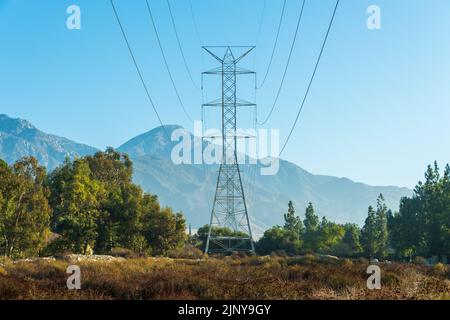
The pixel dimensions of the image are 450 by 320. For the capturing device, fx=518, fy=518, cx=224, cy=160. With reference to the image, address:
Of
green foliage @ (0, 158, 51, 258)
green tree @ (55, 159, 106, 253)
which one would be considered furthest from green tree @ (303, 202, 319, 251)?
green foliage @ (0, 158, 51, 258)

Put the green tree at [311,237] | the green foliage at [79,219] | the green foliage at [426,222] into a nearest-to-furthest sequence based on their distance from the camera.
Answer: the green foliage at [79,219] < the green foliage at [426,222] < the green tree at [311,237]

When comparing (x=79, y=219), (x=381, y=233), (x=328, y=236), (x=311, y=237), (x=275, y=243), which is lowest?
(x=275, y=243)

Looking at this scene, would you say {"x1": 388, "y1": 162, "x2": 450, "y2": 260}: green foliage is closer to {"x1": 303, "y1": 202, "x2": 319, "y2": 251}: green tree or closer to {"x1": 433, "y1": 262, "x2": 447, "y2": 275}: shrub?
{"x1": 303, "y1": 202, "x2": 319, "y2": 251}: green tree

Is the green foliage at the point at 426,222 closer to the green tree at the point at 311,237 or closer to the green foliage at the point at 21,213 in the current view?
the green tree at the point at 311,237

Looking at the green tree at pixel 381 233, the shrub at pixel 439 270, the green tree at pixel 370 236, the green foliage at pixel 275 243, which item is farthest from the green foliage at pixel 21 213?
the green tree at pixel 381 233

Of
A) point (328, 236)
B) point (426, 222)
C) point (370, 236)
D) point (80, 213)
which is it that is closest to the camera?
point (80, 213)

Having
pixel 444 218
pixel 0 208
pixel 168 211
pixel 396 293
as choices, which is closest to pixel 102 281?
pixel 396 293

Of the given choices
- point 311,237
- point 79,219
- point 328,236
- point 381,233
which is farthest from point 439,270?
point 381,233

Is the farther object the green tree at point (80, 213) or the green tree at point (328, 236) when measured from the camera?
the green tree at point (328, 236)

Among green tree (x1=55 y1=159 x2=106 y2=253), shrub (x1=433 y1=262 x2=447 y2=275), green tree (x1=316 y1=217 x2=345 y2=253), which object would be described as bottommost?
shrub (x1=433 y1=262 x2=447 y2=275)

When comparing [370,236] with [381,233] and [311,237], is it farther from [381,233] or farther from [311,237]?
[311,237]

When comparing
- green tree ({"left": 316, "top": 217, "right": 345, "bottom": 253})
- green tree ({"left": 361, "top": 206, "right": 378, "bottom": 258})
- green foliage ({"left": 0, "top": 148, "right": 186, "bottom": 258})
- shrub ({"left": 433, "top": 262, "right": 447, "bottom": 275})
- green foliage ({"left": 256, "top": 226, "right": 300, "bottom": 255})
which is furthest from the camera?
green tree ({"left": 316, "top": 217, "right": 345, "bottom": 253})

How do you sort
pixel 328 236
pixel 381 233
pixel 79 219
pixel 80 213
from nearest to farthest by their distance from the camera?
pixel 79 219, pixel 80 213, pixel 381 233, pixel 328 236
